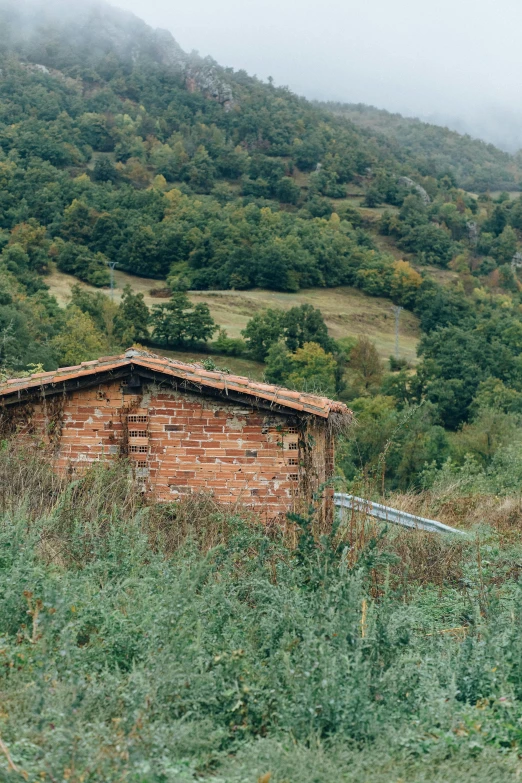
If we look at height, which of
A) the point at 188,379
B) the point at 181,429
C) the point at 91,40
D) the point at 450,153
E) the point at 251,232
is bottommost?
the point at 181,429

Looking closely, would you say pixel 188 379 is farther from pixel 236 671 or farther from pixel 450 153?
pixel 450 153

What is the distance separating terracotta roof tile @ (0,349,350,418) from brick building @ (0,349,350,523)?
0.6 inches

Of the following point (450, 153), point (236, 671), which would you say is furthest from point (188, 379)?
point (450, 153)

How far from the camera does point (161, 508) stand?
32.4ft

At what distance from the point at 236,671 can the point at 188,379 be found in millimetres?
5305

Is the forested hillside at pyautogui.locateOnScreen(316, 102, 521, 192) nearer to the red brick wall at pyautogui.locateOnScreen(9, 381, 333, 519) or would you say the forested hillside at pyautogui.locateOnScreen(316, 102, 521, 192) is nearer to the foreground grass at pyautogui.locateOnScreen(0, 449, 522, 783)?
the red brick wall at pyautogui.locateOnScreen(9, 381, 333, 519)

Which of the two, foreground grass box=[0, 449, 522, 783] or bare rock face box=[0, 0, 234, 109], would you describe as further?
bare rock face box=[0, 0, 234, 109]

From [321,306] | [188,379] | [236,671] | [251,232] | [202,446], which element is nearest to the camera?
[236,671]

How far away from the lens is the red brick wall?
10336 mm

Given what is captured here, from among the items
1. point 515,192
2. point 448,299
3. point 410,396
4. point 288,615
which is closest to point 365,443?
point 410,396

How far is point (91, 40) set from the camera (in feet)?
521

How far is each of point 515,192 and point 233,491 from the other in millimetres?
141793

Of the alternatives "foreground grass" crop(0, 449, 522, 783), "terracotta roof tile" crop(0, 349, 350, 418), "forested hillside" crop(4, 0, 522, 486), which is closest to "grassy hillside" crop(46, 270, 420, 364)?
"forested hillside" crop(4, 0, 522, 486)

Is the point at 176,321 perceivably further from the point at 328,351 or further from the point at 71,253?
the point at 71,253
